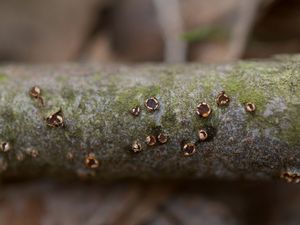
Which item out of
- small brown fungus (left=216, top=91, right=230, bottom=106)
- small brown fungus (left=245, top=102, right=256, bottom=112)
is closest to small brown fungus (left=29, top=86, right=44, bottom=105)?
small brown fungus (left=216, top=91, right=230, bottom=106)

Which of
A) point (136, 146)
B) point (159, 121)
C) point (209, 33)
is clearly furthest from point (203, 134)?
point (209, 33)

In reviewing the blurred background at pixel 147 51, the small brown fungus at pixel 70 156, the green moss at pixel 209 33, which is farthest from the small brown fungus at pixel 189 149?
the green moss at pixel 209 33

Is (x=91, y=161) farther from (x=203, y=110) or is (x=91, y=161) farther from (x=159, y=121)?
(x=203, y=110)

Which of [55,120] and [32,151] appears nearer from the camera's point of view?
[55,120]

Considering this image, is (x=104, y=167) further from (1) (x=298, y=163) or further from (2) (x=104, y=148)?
(1) (x=298, y=163)

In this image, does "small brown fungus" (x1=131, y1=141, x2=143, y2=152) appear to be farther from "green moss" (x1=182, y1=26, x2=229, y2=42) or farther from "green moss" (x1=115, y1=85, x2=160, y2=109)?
"green moss" (x1=182, y1=26, x2=229, y2=42)

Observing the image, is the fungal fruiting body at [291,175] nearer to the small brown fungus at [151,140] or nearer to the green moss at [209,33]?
the small brown fungus at [151,140]

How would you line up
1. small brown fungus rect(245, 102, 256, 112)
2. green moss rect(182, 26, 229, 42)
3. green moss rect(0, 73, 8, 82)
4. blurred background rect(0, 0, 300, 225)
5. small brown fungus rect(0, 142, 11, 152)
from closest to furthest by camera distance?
small brown fungus rect(245, 102, 256, 112) < small brown fungus rect(0, 142, 11, 152) < green moss rect(0, 73, 8, 82) < blurred background rect(0, 0, 300, 225) < green moss rect(182, 26, 229, 42)
